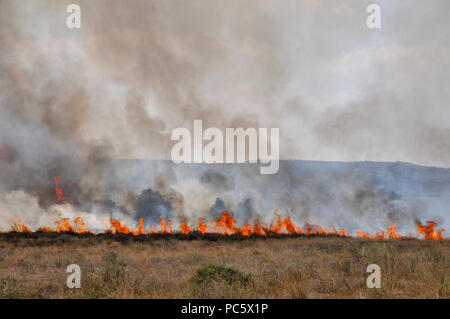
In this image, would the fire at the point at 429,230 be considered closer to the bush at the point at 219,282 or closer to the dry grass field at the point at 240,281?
the dry grass field at the point at 240,281

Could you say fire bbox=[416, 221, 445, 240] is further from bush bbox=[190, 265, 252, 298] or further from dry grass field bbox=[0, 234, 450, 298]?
bush bbox=[190, 265, 252, 298]

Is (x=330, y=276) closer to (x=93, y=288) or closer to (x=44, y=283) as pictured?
(x=93, y=288)

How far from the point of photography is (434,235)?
2484cm

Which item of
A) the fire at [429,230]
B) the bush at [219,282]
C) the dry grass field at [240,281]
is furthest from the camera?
the fire at [429,230]

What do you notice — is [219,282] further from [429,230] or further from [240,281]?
[429,230]

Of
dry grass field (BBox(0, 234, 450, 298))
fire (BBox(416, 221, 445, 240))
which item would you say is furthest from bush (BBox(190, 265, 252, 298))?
fire (BBox(416, 221, 445, 240))

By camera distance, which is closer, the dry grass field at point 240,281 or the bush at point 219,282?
the bush at point 219,282

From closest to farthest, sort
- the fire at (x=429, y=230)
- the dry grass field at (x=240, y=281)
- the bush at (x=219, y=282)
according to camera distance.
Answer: the bush at (x=219, y=282), the dry grass field at (x=240, y=281), the fire at (x=429, y=230)

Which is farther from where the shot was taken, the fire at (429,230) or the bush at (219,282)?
the fire at (429,230)

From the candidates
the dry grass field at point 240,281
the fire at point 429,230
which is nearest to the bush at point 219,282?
the dry grass field at point 240,281

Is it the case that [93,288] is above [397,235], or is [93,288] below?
below
